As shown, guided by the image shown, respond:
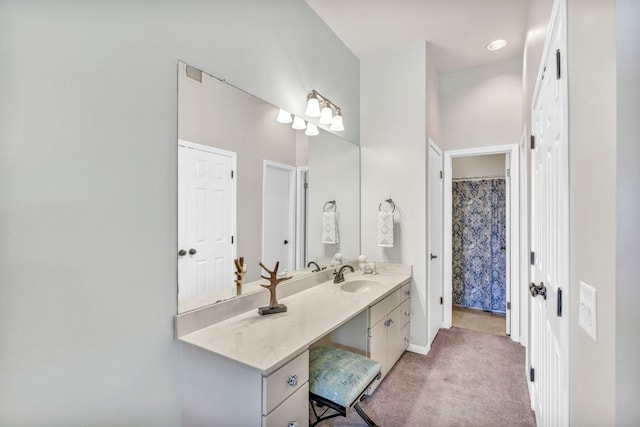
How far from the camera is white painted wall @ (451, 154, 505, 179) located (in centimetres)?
395

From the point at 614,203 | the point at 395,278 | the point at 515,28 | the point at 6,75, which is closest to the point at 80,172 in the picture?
the point at 6,75

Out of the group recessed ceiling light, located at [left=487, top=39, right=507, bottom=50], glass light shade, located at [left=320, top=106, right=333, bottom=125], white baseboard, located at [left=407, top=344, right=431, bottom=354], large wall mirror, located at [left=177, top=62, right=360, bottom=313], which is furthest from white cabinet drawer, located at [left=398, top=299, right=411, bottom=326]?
recessed ceiling light, located at [left=487, top=39, right=507, bottom=50]

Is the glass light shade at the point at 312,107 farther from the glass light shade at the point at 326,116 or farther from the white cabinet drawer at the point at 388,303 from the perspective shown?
the white cabinet drawer at the point at 388,303

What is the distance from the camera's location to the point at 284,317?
1.67m

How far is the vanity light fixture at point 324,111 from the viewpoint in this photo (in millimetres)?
2311

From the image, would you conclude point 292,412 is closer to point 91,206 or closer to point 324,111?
point 91,206

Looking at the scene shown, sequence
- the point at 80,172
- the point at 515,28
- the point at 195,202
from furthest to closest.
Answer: the point at 515,28
the point at 195,202
the point at 80,172

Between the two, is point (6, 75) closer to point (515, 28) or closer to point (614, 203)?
point (614, 203)

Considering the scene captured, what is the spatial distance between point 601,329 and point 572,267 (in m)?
0.31

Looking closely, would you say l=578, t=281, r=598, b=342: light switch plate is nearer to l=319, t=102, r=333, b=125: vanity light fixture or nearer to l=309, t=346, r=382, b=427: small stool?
l=309, t=346, r=382, b=427: small stool

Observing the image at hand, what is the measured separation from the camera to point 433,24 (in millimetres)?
2508

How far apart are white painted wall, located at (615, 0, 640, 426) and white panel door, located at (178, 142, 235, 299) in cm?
147

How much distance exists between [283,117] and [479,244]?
3.24m

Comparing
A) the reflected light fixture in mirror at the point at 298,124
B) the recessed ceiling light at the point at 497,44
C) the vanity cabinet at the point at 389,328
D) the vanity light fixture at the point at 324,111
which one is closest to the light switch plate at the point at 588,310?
the vanity cabinet at the point at 389,328
